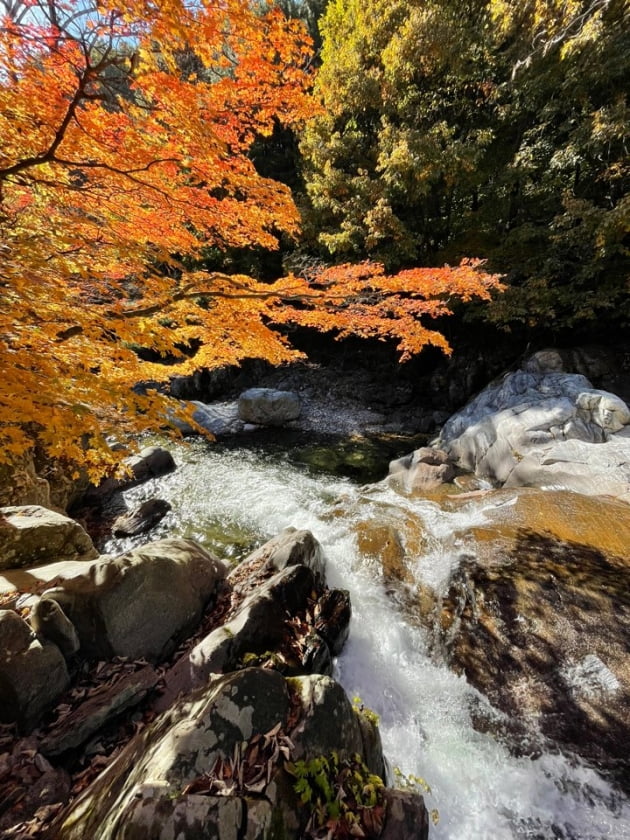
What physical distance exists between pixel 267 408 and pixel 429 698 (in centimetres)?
1265

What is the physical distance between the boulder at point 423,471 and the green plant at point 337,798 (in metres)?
6.78

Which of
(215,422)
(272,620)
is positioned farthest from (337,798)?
(215,422)

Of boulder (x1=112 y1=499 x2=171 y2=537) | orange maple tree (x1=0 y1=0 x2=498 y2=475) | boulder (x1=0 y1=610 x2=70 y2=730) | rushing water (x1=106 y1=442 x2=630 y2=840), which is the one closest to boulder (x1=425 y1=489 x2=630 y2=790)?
rushing water (x1=106 y1=442 x2=630 y2=840)

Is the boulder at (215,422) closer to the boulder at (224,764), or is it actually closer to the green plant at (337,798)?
the boulder at (224,764)

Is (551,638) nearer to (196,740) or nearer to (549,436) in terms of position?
(196,740)

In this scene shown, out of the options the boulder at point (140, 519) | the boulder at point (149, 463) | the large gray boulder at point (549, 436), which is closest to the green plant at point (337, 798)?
the boulder at point (140, 519)

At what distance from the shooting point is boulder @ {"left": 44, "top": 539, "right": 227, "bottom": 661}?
4086 millimetres

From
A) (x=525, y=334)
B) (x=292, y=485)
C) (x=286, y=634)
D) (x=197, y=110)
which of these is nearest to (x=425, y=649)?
(x=286, y=634)

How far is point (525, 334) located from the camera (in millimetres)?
14914

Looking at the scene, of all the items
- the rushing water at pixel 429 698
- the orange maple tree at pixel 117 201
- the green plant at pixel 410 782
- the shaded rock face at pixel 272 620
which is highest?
the orange maple tree at pixel 117 201

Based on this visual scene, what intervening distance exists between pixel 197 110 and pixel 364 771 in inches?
328

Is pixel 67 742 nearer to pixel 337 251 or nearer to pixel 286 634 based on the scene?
pixel 286 634

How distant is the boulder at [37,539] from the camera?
17.0 ft

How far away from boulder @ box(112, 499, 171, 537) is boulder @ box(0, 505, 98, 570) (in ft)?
6.48
